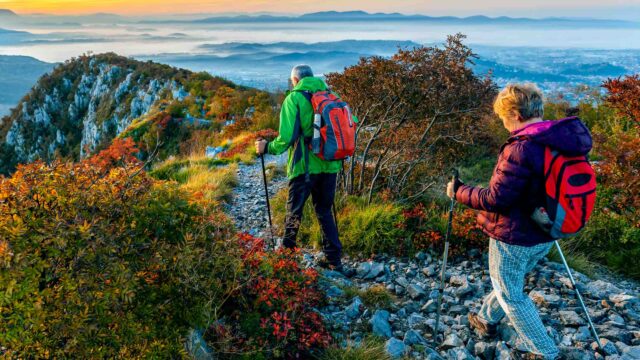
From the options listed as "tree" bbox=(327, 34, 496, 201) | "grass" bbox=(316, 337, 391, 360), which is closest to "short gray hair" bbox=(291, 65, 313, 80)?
"tree" bbox=(327, 34, 496, 201)

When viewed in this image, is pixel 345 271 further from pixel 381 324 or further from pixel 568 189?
pixel 568 189

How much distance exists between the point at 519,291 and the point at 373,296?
1687mm

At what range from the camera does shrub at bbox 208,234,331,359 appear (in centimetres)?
352

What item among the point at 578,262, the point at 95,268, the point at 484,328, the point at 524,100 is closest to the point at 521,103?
the point at 524,100

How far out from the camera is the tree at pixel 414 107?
665 centimetres

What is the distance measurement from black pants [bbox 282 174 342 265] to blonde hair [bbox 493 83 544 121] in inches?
96.3

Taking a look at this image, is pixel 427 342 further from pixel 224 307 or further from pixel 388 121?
pixel 388 121

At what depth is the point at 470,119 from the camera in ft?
23.6

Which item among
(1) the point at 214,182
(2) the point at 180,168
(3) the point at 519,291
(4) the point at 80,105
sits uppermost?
(3) the point at 519,291

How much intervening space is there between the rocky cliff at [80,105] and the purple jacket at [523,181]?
41424 millimetres

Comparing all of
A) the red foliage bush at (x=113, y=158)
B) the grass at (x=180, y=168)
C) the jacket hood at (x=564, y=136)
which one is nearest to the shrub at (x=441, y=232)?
the jacket hood at (x=564, y=136)

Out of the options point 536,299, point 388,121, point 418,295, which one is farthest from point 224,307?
point 388,121

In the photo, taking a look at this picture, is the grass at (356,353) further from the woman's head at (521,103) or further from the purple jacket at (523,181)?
the woman's head at (521,103)

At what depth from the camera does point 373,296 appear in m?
4.84
